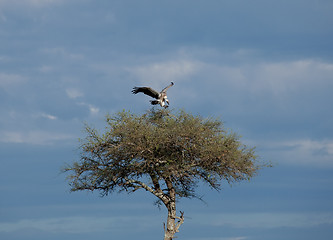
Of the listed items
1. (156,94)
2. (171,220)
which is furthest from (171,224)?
(156,94)

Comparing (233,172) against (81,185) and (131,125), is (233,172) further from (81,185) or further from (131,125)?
(81,185)

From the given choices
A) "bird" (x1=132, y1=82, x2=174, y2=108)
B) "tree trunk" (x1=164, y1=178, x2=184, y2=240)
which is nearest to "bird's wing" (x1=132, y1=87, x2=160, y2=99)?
"bird" (x1=132, y1=82, x2=174, y2=108)

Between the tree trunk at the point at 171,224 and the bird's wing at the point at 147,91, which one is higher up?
the bird's wing at the point at 147,91

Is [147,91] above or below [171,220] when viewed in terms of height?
above

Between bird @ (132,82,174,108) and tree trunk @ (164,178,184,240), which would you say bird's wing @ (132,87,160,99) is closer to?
bird @ (132,82,174,108)

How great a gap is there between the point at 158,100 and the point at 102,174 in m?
5.27

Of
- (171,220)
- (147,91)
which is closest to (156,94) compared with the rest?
(147,91)

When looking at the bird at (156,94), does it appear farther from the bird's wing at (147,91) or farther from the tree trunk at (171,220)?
the tree trunk at (171,220)

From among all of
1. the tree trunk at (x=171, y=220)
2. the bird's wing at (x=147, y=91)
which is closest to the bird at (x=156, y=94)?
the bird's wing at (x=147, y=91)

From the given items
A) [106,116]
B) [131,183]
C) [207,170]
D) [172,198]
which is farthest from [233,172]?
[106,116]

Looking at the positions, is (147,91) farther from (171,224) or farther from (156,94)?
(171,224)

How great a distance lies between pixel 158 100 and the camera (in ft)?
112

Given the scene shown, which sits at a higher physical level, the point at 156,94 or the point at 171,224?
the point at 156,94

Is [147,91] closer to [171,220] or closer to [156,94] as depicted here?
[156,94]
